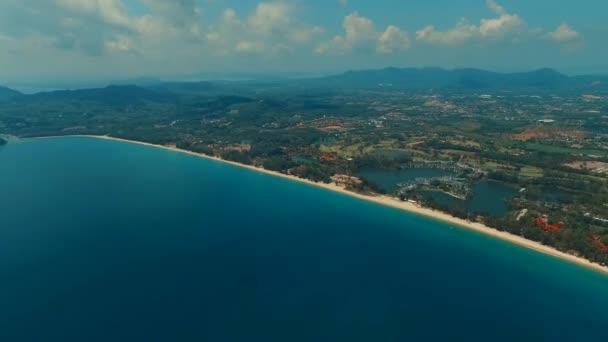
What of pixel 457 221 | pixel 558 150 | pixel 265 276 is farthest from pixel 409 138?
pixel 265 276


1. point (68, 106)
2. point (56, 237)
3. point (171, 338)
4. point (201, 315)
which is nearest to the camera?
point (171, 338)

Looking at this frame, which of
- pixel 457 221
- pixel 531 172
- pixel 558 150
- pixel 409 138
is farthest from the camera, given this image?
pixel 409 138

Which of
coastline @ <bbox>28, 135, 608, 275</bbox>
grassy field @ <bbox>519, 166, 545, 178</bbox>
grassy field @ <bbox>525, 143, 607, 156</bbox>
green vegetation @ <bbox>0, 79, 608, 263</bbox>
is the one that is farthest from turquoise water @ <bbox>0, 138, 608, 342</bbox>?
grassy field @ <bbox>525, 143, 607, 156</bbox>

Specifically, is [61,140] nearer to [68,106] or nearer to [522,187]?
[68,106]

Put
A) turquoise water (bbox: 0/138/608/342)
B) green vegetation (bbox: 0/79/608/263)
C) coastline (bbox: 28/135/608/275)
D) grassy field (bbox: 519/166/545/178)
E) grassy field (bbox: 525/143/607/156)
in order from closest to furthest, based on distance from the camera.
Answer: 1. turquoise water (bbox: 0/138/608/342)
2. coastline (bbox: 28/135/608/275)
3. green vegetation (bbox: 0/79/608/263)
4. grassy field (bbox: 519/166/545/178)
5. grassy field (bbox: 525/143/607/156)

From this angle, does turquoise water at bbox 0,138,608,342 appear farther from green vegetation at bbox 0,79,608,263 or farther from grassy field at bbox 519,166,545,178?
grassy field at bbox 519,166,545,178

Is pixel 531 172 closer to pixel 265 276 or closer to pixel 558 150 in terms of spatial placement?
pixel 558 150

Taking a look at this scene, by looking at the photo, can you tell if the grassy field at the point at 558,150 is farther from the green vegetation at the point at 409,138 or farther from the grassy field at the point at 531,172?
the grassy field at the point at 531,172

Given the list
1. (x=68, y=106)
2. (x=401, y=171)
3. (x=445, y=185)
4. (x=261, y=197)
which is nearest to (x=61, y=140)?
(x=68, y=106)
